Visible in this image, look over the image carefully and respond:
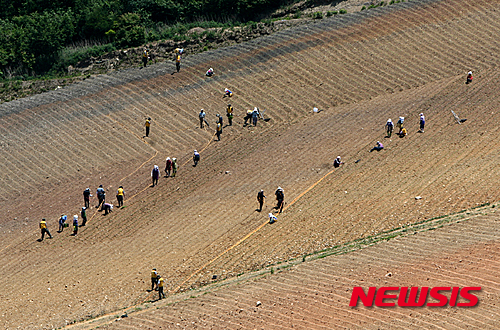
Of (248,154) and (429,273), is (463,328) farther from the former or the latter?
(248,154)

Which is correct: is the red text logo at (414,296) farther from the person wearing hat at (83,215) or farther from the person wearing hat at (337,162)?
the person wearing hat at (83,215)

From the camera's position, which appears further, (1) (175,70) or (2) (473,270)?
(1) (175,70)

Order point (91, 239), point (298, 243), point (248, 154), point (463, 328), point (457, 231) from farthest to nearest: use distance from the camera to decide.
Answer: point (248, 154) < point (91, 239) < point (298, 243) < point (457, 231) < point (463, 328)

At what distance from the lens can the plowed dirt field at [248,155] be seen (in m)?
32.6

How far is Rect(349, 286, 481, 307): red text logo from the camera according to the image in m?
24.0

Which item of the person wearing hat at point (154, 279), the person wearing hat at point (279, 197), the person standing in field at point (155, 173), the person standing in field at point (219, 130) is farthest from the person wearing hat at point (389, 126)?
the person wearing hat at point (154, 279)

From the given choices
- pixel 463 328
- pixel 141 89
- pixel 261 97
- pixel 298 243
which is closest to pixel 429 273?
pixel 463 328

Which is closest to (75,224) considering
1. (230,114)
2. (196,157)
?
(196,157)

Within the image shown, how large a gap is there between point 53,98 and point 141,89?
669 centimetres

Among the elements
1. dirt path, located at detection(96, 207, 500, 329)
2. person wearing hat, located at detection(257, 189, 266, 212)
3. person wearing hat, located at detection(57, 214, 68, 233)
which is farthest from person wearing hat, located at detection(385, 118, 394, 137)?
person wearing hat, located at detection(57, 214, 68, 233)

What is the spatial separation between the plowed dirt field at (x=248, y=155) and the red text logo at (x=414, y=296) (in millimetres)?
6273

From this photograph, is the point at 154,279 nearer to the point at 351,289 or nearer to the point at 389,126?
the point at 351,289

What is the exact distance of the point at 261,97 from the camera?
1929 inches

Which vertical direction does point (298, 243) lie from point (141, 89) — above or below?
below
